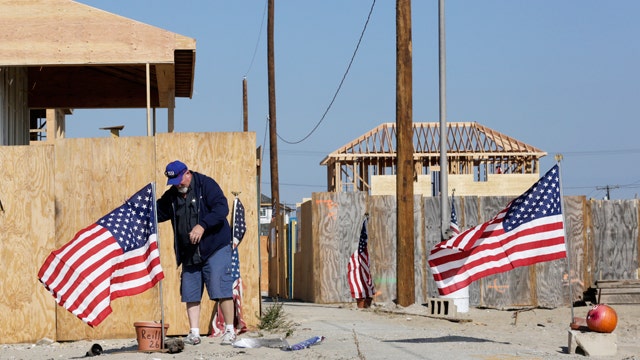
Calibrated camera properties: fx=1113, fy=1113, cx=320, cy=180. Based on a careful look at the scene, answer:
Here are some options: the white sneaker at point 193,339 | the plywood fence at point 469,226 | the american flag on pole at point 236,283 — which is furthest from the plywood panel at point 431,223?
the white sneaker at point 193,339

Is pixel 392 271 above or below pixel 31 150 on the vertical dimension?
below

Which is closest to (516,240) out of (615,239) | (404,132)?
(404,132)

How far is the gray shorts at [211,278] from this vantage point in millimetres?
11117

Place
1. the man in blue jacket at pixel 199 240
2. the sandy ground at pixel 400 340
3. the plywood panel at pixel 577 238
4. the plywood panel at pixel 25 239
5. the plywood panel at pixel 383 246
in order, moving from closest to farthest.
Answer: the sandy ground at pixel 400 340 → the man in blue jacket at pixel 199 240 → the plywood panel at pixel 25 239 → the plywood panel at pixel 577 238 → the plywood panel at pixel 383 246

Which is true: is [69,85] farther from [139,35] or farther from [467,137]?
[467,137]

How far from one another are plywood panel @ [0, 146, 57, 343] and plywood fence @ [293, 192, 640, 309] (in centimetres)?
928

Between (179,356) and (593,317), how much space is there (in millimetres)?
4002

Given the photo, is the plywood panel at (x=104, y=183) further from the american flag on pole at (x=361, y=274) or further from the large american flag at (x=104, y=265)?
the american flag on pole at (x=361, y=274)

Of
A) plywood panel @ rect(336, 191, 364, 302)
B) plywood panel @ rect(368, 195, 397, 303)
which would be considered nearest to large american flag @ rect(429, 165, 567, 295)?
plywood panel @ rect(368, 195, 397, 303)

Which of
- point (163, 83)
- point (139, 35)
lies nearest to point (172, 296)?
point (139, 35)

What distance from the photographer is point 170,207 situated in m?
11.3

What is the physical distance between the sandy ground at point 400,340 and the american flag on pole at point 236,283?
267 millimetres

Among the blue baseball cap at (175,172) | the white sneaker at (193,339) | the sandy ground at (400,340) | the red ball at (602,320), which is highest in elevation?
the blue baseball cap at (175,172)

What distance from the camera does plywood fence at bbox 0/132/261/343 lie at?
41.5 ft
